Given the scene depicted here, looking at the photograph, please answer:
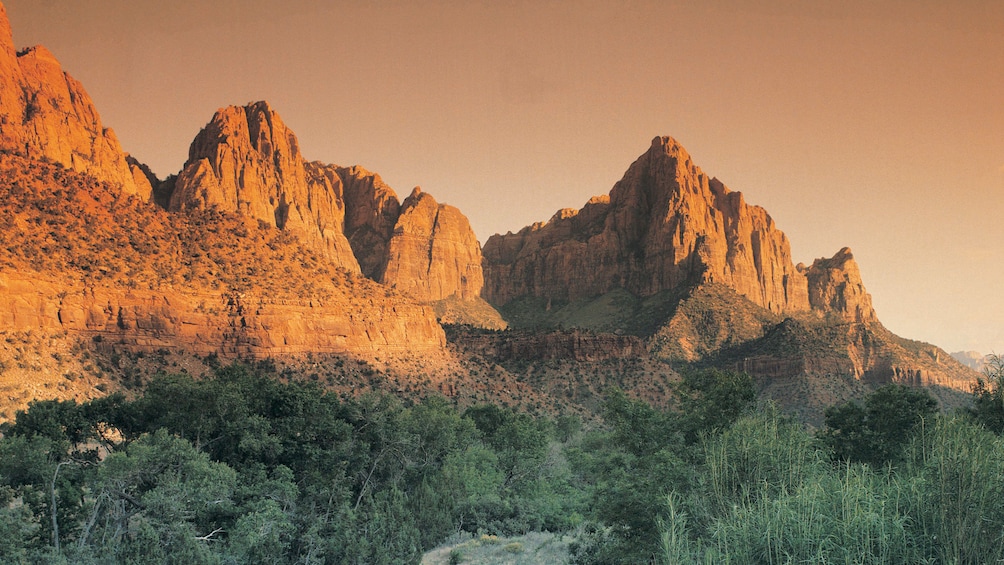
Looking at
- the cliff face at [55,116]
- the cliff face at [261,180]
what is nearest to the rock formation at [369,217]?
the cliff face at [261,180]

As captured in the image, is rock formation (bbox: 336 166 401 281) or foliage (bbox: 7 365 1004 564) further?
rock formation (bbox: 336 166 401 281)

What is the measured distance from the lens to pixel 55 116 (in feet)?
313

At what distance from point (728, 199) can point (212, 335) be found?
156 m

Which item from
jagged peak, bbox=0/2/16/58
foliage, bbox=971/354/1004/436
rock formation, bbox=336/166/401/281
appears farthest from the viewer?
rock formation, bbox=336/166/401/281

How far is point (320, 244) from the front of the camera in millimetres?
150625

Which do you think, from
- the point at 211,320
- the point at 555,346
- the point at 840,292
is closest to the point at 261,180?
the point at 555,346

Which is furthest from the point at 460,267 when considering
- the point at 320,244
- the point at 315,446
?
the point at 315,446

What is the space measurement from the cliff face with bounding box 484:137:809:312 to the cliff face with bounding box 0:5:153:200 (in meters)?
104

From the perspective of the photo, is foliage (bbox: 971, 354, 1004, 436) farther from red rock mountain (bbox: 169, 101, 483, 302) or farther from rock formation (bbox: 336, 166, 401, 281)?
rock formation (bbox: 336, 166, 401, 281)

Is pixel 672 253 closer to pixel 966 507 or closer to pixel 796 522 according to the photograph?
pixel 796 522

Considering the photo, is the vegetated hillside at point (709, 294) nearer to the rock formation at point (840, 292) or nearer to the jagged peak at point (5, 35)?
the rock formation at point (840, 292)

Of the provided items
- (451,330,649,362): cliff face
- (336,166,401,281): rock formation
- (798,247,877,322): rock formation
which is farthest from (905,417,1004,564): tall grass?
(798,247,877,322): rock formation

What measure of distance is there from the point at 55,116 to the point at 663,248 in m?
123

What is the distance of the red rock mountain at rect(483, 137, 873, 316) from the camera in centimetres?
16150
